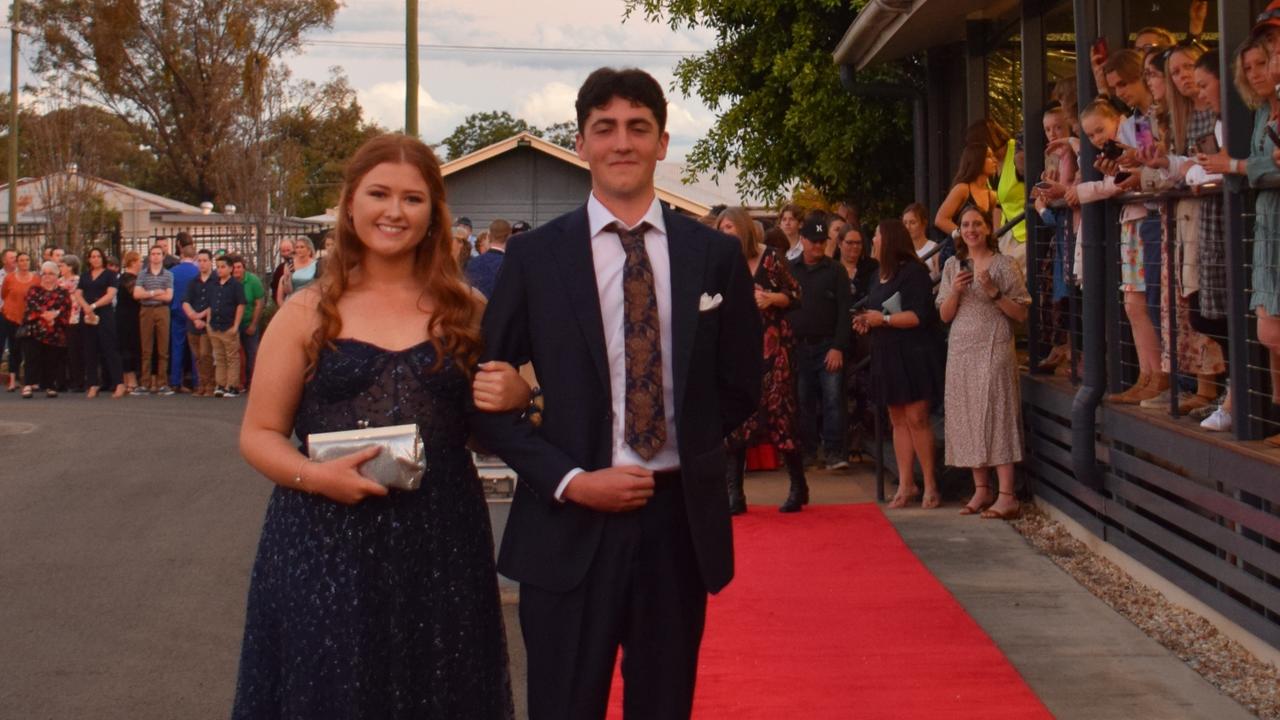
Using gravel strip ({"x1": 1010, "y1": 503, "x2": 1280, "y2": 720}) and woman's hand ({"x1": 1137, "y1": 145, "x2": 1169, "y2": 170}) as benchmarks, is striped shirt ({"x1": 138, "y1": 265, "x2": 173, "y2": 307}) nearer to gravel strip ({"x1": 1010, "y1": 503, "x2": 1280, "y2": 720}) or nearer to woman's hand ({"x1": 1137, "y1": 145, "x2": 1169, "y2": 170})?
gravel strip ({"x1": 1010, "y1": 503, "x2": 1280, "y2": 720})

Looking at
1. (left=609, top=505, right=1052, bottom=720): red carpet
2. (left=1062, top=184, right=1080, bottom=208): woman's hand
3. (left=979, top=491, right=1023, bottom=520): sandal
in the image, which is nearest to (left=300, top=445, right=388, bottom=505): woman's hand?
(left=609, top=505, right=1052, bottom=720): red carpet

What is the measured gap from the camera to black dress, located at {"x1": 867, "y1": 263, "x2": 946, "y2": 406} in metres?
10.4

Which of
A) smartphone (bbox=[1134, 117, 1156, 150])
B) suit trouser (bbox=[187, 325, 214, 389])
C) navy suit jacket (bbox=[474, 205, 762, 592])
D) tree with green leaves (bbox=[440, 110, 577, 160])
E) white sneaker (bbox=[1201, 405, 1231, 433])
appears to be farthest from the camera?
tree with green leaves (bbox=[440, 110, 577, 160])

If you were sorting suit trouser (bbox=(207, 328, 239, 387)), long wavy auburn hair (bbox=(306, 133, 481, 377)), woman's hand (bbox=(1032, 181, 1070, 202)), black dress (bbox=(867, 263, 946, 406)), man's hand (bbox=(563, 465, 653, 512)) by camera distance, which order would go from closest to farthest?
man's hand (bbox=(563, 465, 653, 512)) → long wavy auburn hair (bbox=(306, 133, 481, 377)) → woman's hand (bbox=(1032, 181, 1070, 202)) → black dress (bbox=(867, 263, 946, 406)) → suit trouser (bbox=(207, 328, 239, 387))

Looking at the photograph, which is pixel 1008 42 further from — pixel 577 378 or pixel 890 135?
pixel 577 378

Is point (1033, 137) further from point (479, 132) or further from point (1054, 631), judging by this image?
point (479, 132)

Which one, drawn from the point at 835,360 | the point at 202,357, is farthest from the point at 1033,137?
the point at 202,357

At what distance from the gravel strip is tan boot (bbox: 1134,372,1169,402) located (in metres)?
0.94

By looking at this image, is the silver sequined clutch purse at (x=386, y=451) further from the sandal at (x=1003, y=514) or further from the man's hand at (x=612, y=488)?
the sandal at (x=1003, y=514)

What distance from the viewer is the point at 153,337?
2142 cm

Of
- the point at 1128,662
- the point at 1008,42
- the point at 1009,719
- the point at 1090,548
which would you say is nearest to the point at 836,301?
the point at 1008,42

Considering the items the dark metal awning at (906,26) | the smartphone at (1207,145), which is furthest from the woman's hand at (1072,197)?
the dark metal awning at (906,26)

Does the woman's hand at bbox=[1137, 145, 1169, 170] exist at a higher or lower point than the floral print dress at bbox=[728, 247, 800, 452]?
higher

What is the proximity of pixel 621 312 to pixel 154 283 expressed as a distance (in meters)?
18.6
